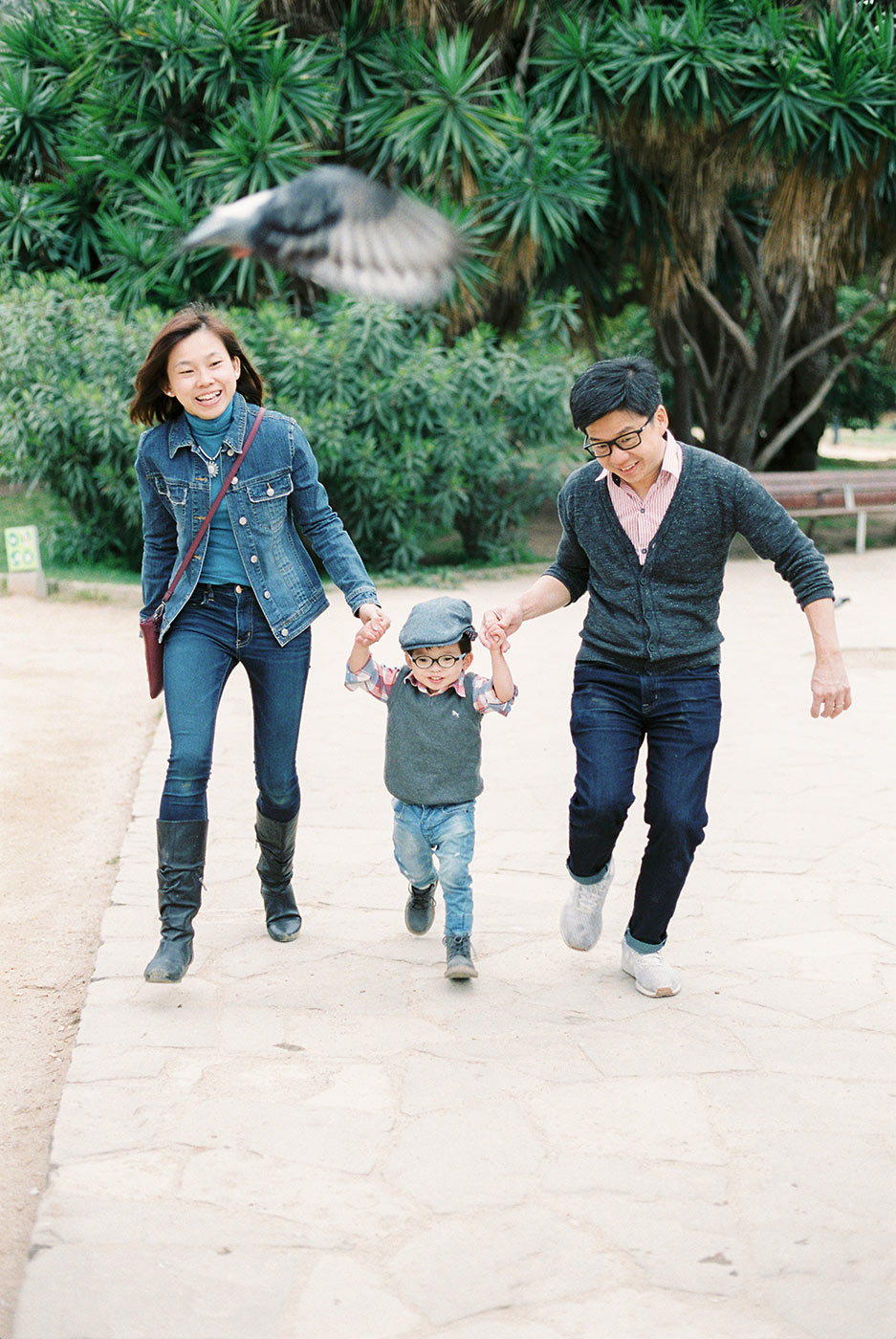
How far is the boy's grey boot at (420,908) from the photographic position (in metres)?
3.89

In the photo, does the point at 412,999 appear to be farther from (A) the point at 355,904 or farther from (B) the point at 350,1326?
(B) the point at 350,1326

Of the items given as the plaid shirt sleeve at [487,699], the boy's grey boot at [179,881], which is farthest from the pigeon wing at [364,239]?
the boy's grey boot at [179,881]

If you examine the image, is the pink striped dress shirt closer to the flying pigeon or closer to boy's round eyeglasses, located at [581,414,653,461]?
boy's round eyeglasses, located at [581,414,653,461]

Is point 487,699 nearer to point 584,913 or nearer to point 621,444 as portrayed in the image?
point 584,913

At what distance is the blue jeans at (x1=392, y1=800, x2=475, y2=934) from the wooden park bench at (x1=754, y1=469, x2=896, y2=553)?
9.65 m

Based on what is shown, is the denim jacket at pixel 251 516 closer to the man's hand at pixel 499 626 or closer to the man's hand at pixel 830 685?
the man's hand at pixel 499 626

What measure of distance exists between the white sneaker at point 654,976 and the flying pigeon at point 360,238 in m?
1.74

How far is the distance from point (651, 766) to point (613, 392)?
0.95 m

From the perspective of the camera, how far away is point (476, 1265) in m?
2.45

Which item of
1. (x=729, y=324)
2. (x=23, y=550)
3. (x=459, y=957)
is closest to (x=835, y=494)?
(x=729, y=324)

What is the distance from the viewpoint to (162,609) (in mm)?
3668

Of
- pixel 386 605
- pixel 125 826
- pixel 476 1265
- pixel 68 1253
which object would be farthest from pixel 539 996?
pixel 386 605

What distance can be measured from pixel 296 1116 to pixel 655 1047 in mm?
885

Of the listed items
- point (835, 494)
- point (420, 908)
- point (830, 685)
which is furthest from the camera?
point (835, 494)
